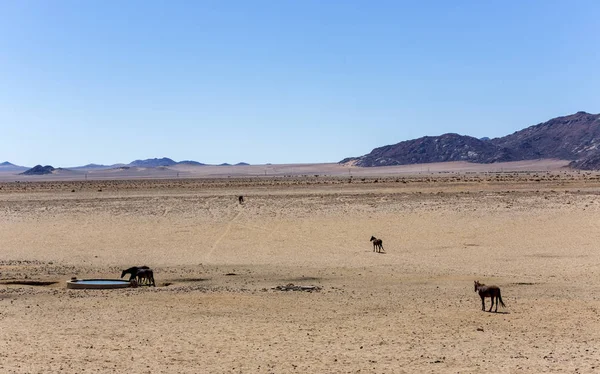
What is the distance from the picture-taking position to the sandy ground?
1238cm

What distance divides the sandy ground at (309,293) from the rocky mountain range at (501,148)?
456 feet

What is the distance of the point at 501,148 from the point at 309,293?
170660 millimetres

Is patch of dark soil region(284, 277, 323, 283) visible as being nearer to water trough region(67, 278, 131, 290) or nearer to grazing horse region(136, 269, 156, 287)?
grazing horse region(136, 269, 156, 287)

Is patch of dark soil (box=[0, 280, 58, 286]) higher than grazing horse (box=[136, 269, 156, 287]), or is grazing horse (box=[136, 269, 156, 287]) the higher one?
grazing horse (box=[136, 269, 156, 287])

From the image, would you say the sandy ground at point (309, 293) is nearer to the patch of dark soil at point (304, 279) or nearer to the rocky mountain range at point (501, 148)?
the patch of dark soil at point (304, 279)

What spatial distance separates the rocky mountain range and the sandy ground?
139 m

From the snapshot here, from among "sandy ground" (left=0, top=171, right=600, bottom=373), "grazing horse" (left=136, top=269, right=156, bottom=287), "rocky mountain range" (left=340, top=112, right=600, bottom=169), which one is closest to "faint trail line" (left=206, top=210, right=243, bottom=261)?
"sandy ground" (left=0, top=171, right=600, bottom=373)

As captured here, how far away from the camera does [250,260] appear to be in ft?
85.7

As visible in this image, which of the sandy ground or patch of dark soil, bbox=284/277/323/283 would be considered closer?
the sandy ground

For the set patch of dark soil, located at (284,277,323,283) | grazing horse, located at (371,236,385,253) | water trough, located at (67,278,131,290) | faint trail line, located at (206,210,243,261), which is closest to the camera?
water trough, located at (67,278,131,290)

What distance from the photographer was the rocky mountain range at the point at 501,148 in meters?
174

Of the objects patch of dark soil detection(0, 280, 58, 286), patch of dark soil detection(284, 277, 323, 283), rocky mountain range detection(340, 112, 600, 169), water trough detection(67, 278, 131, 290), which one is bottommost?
patch of dark soil detection(284, 277, 323, 283)

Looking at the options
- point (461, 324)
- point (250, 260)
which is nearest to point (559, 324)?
point (461, 324)

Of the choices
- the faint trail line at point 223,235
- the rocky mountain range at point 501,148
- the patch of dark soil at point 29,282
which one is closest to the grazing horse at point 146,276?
the patch of dark soil at point 29,282
